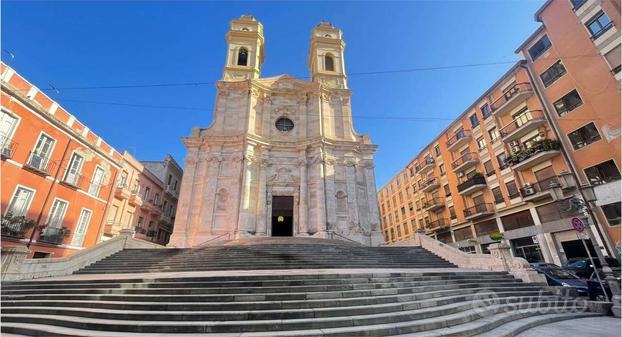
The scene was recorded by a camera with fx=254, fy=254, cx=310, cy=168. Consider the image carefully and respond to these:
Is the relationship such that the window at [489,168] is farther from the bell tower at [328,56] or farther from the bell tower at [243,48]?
the bell tower at [243,48]

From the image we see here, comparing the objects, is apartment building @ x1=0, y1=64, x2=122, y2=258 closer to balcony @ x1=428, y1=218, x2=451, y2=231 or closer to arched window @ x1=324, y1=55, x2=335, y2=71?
arched window @ x1=324, y1=55, x2=335, y2=71

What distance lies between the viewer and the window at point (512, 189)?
63.5 ft

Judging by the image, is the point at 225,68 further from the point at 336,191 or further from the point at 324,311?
the point at 324,311

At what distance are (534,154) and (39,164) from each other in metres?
29.3

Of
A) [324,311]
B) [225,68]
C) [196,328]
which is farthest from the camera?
[225,68]

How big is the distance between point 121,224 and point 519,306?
2358 centimetres

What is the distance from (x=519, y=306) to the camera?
22.3ft

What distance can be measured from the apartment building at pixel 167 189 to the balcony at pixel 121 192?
5590mm

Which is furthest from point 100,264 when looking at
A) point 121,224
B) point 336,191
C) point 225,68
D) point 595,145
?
point 595,145

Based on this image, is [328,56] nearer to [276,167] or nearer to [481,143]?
[276,167]

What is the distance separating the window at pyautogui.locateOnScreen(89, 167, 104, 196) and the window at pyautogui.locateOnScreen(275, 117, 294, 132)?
12.9 m

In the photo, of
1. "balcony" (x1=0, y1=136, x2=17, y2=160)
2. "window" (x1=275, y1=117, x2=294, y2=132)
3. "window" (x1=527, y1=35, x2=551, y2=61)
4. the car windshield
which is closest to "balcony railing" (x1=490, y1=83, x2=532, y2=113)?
"window" (x1=527, y1=35, x2=551, y2=61)

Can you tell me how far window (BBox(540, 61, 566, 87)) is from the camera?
16344 mm

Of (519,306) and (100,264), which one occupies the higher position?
(100,264)
